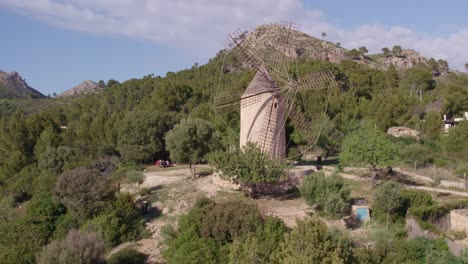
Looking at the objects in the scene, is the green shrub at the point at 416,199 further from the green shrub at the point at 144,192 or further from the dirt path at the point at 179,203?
the green shrub at the point at 144,192

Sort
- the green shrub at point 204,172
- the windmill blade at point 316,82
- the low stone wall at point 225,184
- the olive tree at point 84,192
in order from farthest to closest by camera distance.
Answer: the green shrub at point 204,172 < the windmill blade at point 316,82 < the low stone wall at point 225,184 < the olive tree at point 84,192

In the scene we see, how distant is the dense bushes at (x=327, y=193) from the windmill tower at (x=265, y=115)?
A: 113 inches

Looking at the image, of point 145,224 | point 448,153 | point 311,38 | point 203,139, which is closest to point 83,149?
point 203,139

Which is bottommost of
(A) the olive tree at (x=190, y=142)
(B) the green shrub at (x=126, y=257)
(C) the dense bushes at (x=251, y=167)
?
(B) the green shrub at (x=126, y=257)

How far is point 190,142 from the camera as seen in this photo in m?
21.7

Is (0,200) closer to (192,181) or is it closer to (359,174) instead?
(192,181)

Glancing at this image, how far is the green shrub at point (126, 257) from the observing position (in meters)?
14.0

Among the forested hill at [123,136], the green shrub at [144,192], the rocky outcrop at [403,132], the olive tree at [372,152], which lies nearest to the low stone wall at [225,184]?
the green shrub at [144,192]

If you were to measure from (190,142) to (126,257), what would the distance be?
8.48m

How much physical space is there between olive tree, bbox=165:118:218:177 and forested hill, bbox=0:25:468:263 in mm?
2039

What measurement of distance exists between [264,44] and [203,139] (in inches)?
218

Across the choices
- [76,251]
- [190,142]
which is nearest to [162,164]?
[190,142]

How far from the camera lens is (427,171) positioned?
23281 mm

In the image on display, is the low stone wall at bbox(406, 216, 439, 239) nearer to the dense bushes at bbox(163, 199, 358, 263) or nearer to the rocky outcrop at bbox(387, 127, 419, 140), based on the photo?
the dense bushes at bbox(163, 199, 358, 263)
